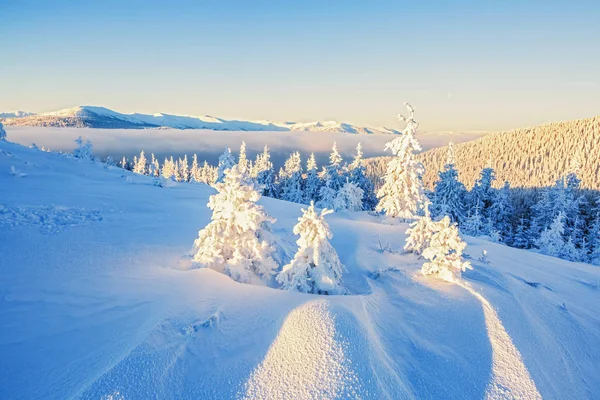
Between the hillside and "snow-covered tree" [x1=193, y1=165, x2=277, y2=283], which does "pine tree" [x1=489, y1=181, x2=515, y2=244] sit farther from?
"snow-covered tree" [x1=193, y1=165, x2=277, y2=283]

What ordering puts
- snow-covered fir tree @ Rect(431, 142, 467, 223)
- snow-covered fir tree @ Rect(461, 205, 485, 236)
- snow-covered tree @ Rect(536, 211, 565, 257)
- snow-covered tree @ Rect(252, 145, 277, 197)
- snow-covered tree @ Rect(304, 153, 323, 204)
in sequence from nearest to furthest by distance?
snow-covered tree @ Rect(536, 211, 565, 257), snow-covered fir tree @ Rect(431, 142, 467, 223), snow-covered fir tree @ Rect(461, 205, 485, 236), snow-covered tree @ Rect(304, 153, 323, 204), snow-covered tree @ Rect(252, 145, 277, 197)

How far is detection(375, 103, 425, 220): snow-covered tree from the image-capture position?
23.6 metres

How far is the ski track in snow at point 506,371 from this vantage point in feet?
14.7

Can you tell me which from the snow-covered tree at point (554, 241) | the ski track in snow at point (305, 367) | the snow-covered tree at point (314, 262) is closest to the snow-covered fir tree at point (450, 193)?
the snow-covered tree at point (554, 241)

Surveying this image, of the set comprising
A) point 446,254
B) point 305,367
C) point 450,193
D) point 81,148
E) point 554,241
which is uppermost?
point 446,254

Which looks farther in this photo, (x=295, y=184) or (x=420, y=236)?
(x=295, y=184)

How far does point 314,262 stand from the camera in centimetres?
850

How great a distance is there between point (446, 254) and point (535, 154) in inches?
5155

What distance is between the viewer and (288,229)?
52.9 ft

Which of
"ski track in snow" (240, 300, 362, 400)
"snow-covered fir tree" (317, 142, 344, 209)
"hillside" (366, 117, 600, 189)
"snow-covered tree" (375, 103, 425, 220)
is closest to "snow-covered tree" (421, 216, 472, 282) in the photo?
"ski track in snow" (240, 300, 362, 400)

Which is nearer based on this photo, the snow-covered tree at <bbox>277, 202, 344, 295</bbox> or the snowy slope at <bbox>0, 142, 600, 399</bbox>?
the snowy slope at <bbox>0, 142, 600, 399</bbox>

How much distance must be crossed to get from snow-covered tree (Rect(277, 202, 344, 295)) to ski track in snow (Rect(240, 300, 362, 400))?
3.22 metres

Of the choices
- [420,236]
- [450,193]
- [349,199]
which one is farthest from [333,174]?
[420,236]

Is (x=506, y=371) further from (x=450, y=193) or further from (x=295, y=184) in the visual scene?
(x=295, y=184)
